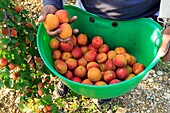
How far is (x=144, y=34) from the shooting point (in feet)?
4.62

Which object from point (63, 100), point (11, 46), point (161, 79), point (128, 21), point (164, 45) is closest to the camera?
point (164, 45)

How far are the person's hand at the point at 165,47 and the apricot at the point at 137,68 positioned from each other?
0.19 m

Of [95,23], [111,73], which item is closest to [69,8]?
[95,23]

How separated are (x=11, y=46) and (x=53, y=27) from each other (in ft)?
0.70

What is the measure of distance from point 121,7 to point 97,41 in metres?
0.21

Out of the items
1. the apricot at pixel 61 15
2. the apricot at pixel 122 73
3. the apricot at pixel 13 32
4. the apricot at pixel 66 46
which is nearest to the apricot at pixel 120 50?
the apricot at pixel 122 73

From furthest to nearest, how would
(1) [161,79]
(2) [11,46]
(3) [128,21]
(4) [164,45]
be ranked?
1. (1) [161,79]
2. (3) [128,21]
3. (2) [11,46]
4. (4) [164,45]

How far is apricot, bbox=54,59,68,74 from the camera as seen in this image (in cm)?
129

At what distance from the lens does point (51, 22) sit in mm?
1178

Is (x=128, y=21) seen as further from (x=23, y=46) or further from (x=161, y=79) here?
(x=161, y=79)

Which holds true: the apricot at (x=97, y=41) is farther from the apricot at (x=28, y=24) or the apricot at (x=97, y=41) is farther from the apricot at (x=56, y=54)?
the apricot at (x=28, y=24)

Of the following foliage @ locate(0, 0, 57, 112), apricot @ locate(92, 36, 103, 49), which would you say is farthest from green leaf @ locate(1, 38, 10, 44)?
apricot @ locate(92, 36, 103, 49)

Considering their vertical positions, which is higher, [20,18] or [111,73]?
[20,18]

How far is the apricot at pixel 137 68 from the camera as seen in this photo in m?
1.33
